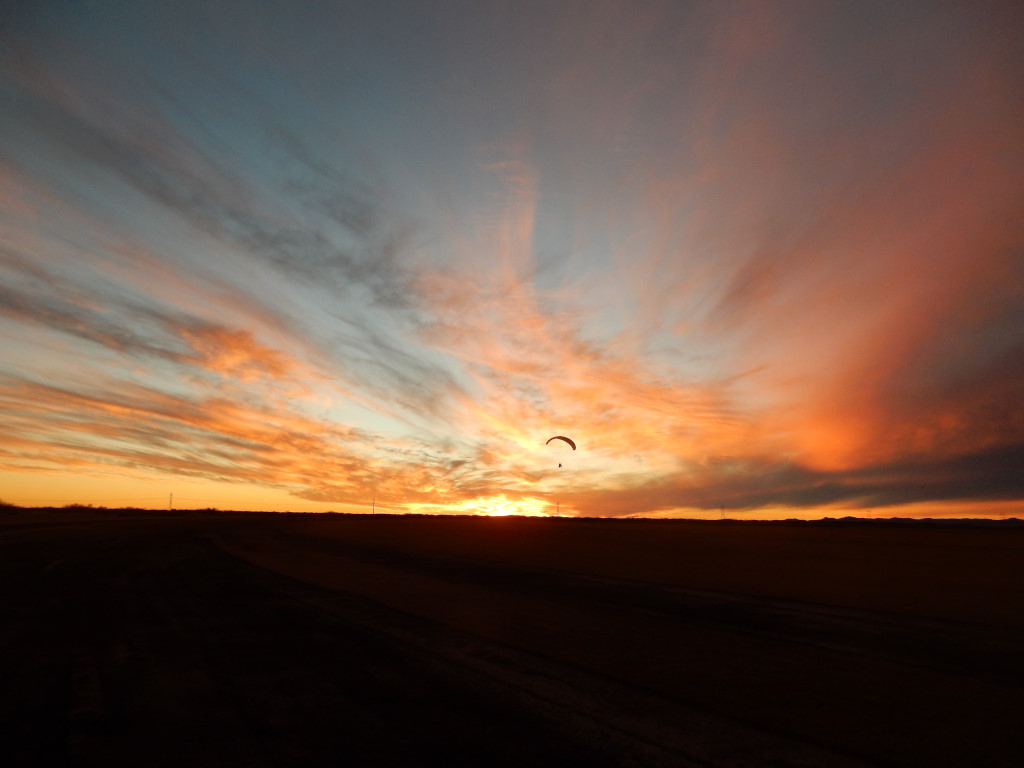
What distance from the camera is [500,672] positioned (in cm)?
824

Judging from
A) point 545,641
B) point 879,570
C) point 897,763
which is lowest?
point 897,763

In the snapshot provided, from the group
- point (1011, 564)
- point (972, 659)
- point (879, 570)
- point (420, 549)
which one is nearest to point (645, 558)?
point (879, 570)

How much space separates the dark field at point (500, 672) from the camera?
225 inches

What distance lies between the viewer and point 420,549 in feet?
105

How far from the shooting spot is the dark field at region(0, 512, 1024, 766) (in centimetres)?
573

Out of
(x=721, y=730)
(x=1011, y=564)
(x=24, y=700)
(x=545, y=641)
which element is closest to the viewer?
(x=721, y=730)

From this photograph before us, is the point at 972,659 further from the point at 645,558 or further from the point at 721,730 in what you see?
the point at 645,558

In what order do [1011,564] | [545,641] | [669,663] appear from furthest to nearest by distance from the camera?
[1011,564], [545,641], [669,663]

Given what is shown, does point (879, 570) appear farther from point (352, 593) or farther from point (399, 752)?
point (399, 752)

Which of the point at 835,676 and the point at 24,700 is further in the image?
the point at 835,676

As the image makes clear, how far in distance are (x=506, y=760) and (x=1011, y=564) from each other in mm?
31283

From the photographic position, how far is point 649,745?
227 inches

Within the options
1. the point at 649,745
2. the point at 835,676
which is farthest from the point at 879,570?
the point at 649,745

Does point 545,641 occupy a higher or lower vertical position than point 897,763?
higher
